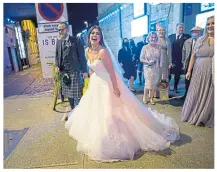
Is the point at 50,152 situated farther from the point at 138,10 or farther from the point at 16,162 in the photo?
the point at 138,10

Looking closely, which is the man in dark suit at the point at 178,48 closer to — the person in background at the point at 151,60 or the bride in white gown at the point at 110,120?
the person in background at the point at 151,60

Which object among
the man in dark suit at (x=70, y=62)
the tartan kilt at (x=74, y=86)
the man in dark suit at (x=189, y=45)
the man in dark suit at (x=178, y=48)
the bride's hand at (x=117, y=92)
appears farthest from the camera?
the man in dark suit at (x=178, y=48)

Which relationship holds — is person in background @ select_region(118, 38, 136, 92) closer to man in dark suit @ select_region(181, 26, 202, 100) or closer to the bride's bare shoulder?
man in dark suit @ select_region(181, 26, 202, 100)

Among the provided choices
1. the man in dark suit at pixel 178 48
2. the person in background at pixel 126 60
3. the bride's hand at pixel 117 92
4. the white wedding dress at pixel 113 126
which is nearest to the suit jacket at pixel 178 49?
the man in dark suit at pixel 178 48

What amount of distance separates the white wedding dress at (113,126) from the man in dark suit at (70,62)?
735 millimetres

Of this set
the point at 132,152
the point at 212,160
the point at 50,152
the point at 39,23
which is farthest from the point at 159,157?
the point at 39,23

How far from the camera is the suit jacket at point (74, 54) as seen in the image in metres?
3.02

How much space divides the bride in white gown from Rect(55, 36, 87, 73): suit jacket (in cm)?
77

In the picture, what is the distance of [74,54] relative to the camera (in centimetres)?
304

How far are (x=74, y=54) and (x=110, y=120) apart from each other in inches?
56.9

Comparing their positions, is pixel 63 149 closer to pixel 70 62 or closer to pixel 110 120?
pixel 110 120

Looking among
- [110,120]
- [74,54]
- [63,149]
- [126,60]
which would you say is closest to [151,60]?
[126,60]

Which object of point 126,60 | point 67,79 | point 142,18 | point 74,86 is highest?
point 142,18

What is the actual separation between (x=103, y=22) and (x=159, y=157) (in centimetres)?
1130
